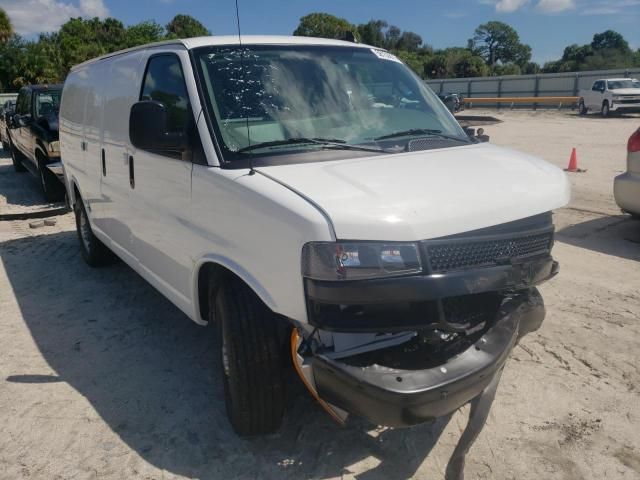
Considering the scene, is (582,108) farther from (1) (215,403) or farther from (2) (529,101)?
(1) (215,403)

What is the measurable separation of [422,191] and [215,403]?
193 centimetres

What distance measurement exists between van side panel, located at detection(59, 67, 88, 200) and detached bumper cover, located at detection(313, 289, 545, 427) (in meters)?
4.07

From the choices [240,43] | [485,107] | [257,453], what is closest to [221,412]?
[257,453]

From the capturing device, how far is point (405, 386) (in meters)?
2.52

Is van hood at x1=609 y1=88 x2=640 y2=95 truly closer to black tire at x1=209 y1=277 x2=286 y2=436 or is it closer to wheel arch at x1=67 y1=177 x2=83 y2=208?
wheel arch at x1=67 y1=177 x2=83 y2=208

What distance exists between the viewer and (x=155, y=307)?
529 cm

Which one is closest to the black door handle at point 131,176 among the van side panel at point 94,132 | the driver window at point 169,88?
the driver window at point 169,88

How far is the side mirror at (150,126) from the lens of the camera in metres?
3.21

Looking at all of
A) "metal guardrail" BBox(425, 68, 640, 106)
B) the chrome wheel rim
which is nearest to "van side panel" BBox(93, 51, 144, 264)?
the chrome wheel rim

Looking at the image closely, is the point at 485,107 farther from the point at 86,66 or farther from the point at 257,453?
the point at 257,453

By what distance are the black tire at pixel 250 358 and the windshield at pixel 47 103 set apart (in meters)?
9.18

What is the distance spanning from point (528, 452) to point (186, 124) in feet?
8.56

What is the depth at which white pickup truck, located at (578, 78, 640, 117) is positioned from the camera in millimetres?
26641

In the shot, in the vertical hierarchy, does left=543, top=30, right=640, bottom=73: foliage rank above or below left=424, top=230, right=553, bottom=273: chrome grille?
above
